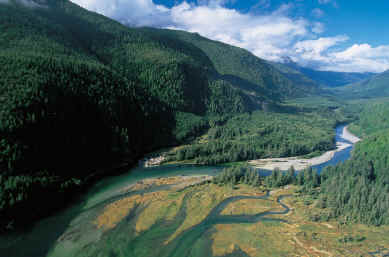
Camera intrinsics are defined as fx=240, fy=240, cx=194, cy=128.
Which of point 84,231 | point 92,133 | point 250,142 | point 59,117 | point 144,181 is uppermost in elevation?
point 59,117

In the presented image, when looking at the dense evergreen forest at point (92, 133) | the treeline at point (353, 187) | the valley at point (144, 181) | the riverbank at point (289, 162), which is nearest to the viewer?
the valley at point (144, 181)

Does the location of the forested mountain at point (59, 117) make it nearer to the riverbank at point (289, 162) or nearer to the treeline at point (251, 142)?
the treeline at point (251, 142)

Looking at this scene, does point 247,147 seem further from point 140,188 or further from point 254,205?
point 140,188

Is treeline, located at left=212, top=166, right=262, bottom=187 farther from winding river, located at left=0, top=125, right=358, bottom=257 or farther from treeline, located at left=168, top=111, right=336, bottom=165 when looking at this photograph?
treeline, located at left=168, top=111, right=336, bottom=165

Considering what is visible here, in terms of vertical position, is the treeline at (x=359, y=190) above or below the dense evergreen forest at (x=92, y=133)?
below

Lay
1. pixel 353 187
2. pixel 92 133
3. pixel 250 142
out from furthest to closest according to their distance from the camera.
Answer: pixel 250 142, pixel 92 133, pixel 353 187

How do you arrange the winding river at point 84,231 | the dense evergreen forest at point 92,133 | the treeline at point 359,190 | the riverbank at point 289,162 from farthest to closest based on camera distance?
the riverbank at point 289,162, the dense evergreen forest at point 92,133, the treeline at point 359,190, the winding river at point 84,231

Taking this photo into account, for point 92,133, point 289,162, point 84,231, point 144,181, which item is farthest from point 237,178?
point 92,133

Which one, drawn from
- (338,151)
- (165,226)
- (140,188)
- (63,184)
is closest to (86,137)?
(63,184)

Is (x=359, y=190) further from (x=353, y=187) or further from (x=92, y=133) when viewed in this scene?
(x=92, y=133)

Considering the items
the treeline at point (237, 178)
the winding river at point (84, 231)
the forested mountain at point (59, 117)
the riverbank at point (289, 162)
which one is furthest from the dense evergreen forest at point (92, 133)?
the winding river at point (84, 231)

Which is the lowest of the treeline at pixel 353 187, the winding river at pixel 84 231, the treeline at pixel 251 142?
the winding river at pixel 84 231
